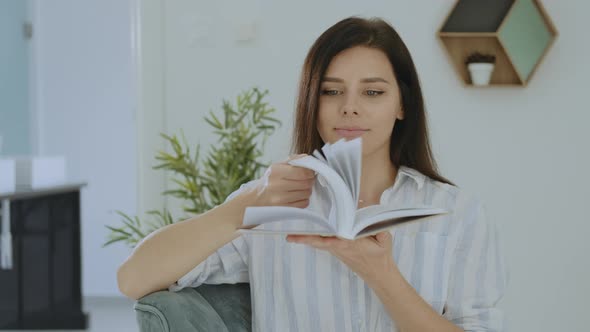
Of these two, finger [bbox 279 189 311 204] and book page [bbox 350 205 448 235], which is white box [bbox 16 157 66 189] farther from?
book page [bbox 350 205 448 235]

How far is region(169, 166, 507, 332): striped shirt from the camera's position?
1.41 m

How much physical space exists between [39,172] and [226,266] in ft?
9.05

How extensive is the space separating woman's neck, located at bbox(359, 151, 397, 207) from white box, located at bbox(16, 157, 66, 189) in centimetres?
273

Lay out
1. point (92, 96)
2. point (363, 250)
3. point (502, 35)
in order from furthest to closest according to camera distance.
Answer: point (92, 96) < point (502, 35) < point (363, 250)

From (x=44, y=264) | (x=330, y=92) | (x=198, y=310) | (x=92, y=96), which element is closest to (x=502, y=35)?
(x=330, y=92)

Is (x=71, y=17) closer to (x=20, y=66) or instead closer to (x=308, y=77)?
(x=20, y=66)

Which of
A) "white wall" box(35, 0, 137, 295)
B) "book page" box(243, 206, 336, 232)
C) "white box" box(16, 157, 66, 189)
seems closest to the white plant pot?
"book page" box(243, 206, 336, 232)

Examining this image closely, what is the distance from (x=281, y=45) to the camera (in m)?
3.20

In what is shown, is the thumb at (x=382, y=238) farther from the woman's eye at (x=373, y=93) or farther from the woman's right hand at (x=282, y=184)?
the woman's eye at (x=373, y=93)

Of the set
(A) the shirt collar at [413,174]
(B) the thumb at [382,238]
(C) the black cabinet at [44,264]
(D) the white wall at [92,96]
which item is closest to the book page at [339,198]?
(B) the thumb at [382,238]

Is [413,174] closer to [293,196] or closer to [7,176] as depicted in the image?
[293,196]

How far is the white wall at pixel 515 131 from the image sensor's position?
3.06m

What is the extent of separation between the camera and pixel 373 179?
1.56m

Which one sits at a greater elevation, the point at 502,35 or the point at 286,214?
the point at 502,35
